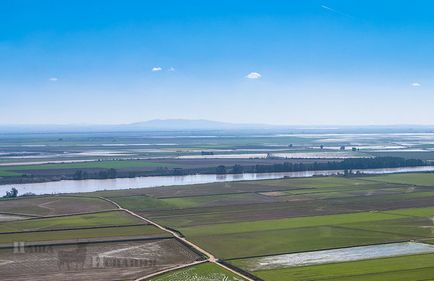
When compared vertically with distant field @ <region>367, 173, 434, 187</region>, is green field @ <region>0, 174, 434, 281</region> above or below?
below

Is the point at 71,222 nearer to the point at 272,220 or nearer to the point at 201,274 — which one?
the point at 272,220

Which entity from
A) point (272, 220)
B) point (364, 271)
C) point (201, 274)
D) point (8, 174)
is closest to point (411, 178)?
point (272, 220)

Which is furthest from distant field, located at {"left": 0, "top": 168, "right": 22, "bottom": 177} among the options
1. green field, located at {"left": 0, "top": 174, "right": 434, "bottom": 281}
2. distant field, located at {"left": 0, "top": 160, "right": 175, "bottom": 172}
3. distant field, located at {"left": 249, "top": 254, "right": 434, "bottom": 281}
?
distant field, located at {"left": 249, "top": 254, "right": 434, "bottom": 281}

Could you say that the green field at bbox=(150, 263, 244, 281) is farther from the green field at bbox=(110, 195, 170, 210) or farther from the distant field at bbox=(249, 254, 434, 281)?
the green field at bbox=(110, 195, 170, 210)

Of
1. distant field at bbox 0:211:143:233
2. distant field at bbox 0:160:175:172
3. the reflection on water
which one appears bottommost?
distant field at bbox 0:211:143:233

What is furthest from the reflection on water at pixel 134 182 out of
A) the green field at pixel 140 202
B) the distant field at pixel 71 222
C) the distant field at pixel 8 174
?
the distant field at pixel 71 222

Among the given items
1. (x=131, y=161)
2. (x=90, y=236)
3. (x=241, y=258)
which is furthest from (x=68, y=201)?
(x=131, y=161)
